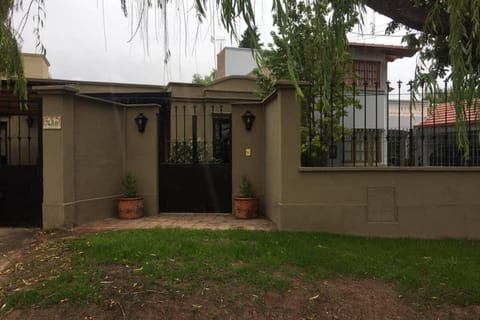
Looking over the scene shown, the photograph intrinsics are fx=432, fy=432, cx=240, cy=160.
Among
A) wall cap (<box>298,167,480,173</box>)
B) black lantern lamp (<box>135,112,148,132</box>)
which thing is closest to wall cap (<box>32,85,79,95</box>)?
black lantern lamp (<box>135,112,148,132</box>)

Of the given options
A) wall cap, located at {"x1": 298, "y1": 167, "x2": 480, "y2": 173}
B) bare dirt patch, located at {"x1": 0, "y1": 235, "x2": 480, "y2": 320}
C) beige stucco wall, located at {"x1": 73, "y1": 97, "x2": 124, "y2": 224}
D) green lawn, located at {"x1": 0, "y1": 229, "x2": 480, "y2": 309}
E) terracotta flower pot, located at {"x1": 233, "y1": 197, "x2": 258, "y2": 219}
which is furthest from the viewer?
terracotta flower pot, located at {"x1": 233, "y1": 197, "x2": 258, "y2": 219}

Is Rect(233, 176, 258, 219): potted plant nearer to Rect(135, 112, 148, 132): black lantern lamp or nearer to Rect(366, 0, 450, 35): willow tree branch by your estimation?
Rect(135, 112, 148, 132): black lantern lamp

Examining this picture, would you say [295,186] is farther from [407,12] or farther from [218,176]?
[407,12]

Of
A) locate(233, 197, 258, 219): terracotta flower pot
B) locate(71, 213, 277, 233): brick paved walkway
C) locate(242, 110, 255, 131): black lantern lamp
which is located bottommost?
locate(71, 213, 277, 233): brick paved walkway

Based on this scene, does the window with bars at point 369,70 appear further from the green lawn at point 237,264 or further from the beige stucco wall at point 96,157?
the green lawn at point 237,264

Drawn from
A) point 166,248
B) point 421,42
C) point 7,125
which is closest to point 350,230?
point 166,248

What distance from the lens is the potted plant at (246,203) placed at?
26.7 feet

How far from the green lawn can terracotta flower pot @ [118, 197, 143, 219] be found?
1.80m

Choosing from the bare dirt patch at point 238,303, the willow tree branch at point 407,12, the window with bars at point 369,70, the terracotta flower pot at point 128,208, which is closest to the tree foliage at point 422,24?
the willow tree branch at point 407,12

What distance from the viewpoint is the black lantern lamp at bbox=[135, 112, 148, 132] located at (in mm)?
8570

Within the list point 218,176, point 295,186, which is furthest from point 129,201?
point 295,186

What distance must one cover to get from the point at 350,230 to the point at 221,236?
6.80ft

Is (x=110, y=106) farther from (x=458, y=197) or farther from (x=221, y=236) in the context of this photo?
(x=458, y=197)

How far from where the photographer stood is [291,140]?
6820 mm
